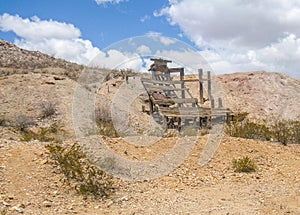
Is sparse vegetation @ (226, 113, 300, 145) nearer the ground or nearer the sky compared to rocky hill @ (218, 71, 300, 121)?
nearer the ground

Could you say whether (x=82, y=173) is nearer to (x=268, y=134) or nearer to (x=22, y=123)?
(x=268, y=134)

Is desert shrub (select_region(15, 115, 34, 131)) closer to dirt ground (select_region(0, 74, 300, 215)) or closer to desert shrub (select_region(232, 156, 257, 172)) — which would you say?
dirt ground (select_region(0, 74, 300, 215))

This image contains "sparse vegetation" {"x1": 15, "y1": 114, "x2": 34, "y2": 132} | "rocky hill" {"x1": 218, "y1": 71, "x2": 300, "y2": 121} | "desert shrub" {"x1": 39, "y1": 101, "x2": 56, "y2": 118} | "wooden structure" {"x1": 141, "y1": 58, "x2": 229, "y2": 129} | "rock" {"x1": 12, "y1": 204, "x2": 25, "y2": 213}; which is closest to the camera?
"rock" {"x1": 12, "y1": 204, "x2": 25, "y2": 213}

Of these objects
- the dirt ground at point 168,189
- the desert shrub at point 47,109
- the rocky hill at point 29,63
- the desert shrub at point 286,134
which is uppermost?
the rocky hill at point 29,63

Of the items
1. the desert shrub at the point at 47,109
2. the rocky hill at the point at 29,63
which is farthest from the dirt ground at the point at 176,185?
the rocky hill at the point at 29,63

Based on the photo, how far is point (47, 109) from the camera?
→ 41.2 feet

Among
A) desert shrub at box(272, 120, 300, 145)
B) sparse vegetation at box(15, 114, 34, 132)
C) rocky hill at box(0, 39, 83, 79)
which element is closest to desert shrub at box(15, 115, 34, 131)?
sparse vegetation at box(15, 114, 34, 132)

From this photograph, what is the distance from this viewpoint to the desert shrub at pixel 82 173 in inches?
208

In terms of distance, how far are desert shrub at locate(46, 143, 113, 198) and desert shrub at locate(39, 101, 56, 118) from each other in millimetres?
6436

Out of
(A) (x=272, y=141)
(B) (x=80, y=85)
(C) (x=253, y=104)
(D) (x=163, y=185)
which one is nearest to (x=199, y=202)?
(D) (x=163, y=185)

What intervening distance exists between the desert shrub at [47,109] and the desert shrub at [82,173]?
6436 mm

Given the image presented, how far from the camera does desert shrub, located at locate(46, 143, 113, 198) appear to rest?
528 cm

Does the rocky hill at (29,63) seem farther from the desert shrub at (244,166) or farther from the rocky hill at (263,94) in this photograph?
the desert shrub at (244,166)

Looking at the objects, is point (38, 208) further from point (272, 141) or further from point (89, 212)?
point (272, 141)
